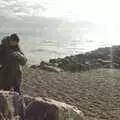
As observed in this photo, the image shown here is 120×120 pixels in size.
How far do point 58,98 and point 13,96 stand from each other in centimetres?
646

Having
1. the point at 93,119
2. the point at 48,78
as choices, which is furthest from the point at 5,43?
the point at 48,78

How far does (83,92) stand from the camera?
15055 millimetres

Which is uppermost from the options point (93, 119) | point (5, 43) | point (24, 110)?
point (5, 43)

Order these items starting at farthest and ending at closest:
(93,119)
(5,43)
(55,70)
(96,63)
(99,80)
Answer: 1. (96,63)
2. (55,70)
3. (99,80)
4. (93,119)
5. (5,43)

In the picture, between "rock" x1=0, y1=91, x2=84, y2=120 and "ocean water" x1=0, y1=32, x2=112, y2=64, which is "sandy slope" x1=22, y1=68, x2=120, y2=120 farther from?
"ocean water" x1=0, y1=32, x2=112, y2=64

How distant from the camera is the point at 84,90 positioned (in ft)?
50.8

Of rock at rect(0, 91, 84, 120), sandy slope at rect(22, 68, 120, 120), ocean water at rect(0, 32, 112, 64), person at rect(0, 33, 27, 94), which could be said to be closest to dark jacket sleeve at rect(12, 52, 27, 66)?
person at rect(0, 33, 27, 94)

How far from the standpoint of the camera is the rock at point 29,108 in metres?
6.86

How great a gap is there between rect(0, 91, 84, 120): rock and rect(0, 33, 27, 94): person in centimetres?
125

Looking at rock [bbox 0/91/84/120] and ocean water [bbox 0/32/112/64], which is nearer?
rock [bbox 0/91/84/120]

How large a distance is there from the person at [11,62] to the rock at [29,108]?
1.25m

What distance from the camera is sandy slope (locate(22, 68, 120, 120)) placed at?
12.3 m

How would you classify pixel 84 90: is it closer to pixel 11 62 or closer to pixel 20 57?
pixel 11 62

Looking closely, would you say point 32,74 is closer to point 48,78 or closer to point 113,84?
point 48,78
